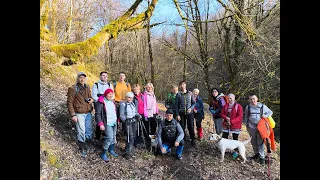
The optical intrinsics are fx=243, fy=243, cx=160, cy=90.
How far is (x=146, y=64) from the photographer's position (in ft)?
52.8

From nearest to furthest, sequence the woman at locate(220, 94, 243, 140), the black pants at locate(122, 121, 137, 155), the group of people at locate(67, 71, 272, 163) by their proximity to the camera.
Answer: the group of people at locate(67, 71, 272, 163)
the black pants at locate(122, 121, 137, 155)
the woman at locate(220, 94, 243, 140)

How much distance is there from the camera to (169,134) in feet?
18.8

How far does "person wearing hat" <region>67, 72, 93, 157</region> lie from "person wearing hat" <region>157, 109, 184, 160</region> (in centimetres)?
165

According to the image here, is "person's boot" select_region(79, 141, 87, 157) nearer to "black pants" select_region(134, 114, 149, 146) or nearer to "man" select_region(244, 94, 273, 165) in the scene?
"black pants" select_region(134, 114, 149, 146)

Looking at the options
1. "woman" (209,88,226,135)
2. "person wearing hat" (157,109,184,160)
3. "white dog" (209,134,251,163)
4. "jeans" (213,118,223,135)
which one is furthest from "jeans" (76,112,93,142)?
"jeans" (213,118,223,135)

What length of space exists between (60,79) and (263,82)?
26.6 ft

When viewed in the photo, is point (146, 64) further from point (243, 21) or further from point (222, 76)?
point (243, 21)

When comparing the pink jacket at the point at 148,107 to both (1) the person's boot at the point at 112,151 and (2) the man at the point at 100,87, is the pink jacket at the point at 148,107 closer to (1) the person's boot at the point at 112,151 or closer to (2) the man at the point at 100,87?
(2) the man at the point at 100,87

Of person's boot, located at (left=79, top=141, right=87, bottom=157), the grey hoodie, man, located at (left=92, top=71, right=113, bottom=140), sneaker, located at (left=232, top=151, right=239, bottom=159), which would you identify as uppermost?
man, located at (left=92, top=71, right=113, bottom=140)

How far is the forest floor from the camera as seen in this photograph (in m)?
4.77

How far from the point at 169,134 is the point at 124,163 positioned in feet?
3.98

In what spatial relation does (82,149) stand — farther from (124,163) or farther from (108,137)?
(124,163)
